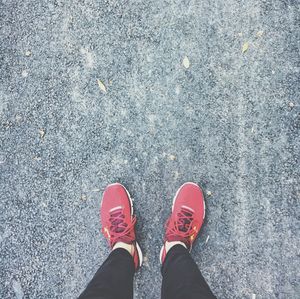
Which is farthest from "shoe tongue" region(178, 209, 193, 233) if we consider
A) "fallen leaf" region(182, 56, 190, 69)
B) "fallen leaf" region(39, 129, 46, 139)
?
"fallen leaf" region(39, 129, 46, 139)

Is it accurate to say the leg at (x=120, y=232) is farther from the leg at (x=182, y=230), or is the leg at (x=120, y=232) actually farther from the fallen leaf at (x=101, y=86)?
the fallen leaf at (x=101, y=86)

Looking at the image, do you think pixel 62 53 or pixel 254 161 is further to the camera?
pixel 62 53

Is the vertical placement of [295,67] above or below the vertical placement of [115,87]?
above

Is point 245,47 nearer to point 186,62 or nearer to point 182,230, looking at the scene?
point 186,62

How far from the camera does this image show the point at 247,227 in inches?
90.9

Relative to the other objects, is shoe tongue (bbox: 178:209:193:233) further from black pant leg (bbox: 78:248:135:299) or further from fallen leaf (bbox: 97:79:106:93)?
fallen leaf (bbox: 97:79:106:93)

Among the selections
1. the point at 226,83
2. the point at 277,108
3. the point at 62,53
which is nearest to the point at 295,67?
the point at 277,108

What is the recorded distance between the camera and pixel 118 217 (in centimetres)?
238

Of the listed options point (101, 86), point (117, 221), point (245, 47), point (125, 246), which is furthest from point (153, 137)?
point (245, 47)

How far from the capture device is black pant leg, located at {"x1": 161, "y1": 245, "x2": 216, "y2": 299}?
69.5 inches

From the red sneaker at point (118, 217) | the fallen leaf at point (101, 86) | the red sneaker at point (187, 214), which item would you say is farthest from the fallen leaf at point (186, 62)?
the red sneaker at point (118, 217)

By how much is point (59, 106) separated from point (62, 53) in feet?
1.24

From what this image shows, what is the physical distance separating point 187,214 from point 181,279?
1.80 feet

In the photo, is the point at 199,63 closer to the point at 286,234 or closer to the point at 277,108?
the point at 277,108
